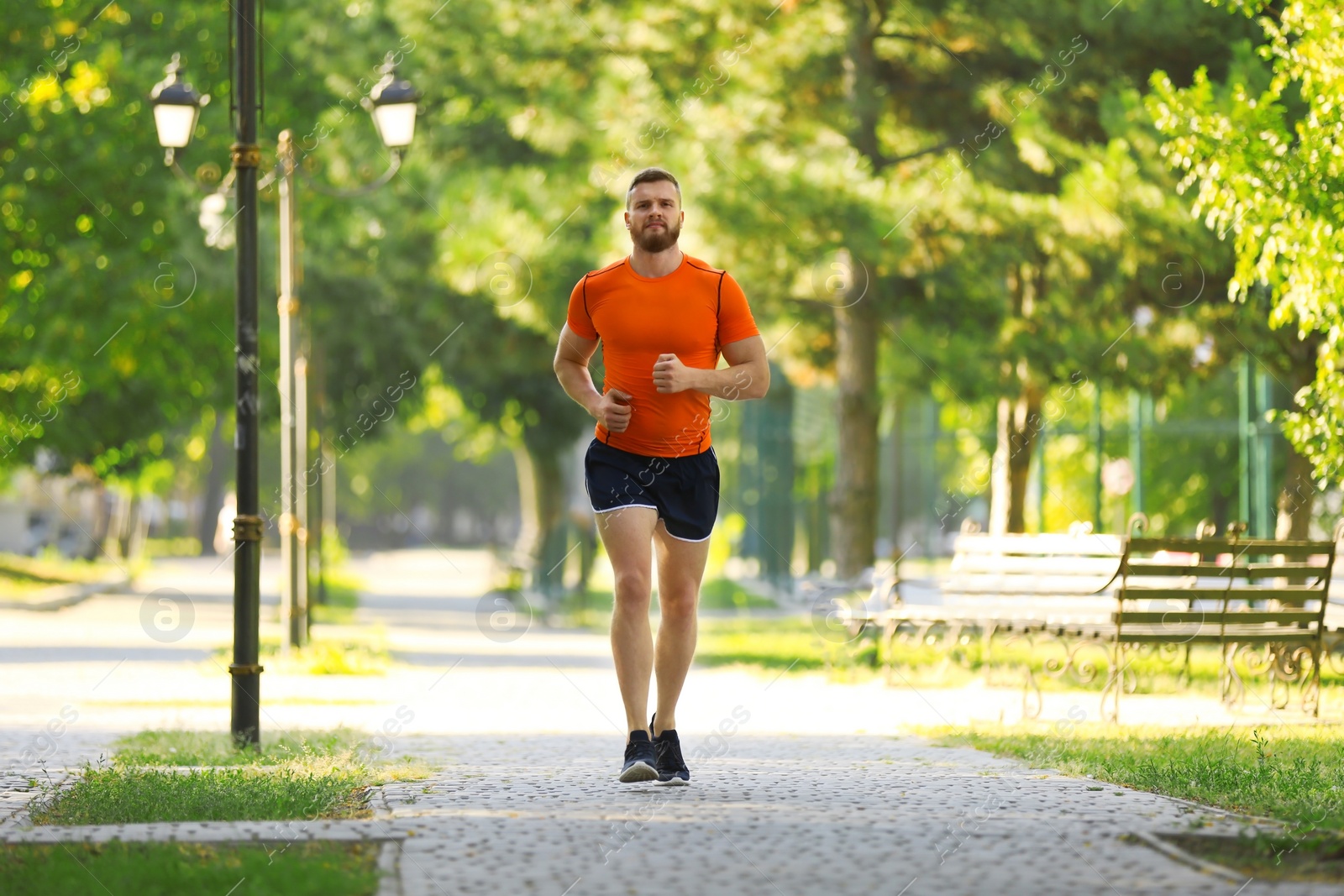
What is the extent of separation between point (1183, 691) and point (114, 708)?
655 centimetres

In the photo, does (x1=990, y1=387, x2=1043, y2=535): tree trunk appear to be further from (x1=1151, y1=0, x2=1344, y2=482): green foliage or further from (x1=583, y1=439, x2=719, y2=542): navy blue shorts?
(x1=583, y1=439, x2=719, y2=542): navy blue shorts

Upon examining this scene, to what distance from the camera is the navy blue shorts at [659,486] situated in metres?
6.31

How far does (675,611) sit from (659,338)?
0.96 metres

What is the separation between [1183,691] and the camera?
11469 mm

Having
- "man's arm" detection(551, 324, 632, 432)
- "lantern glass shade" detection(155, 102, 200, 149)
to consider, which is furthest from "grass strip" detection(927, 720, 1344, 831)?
"lantern glass shade" detection(155, 102, 200, 149)

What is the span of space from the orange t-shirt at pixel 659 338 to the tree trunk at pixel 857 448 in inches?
470

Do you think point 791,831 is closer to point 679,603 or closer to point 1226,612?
point 679,603

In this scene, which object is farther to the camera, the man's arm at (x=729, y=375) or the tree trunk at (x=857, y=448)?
the tree trunk at (x=857, y=448)

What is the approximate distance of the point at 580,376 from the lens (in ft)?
21.8

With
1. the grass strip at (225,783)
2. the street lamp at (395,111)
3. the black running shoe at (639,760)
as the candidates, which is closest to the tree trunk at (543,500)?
the street lamp at (395,111)

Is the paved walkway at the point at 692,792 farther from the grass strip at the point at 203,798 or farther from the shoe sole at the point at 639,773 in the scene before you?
the grass strip at the point at 203,798

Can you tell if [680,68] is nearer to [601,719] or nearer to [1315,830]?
[601,719]

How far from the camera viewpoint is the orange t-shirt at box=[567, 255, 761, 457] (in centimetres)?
631

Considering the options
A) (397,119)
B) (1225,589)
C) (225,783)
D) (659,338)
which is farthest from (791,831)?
(397,119)
